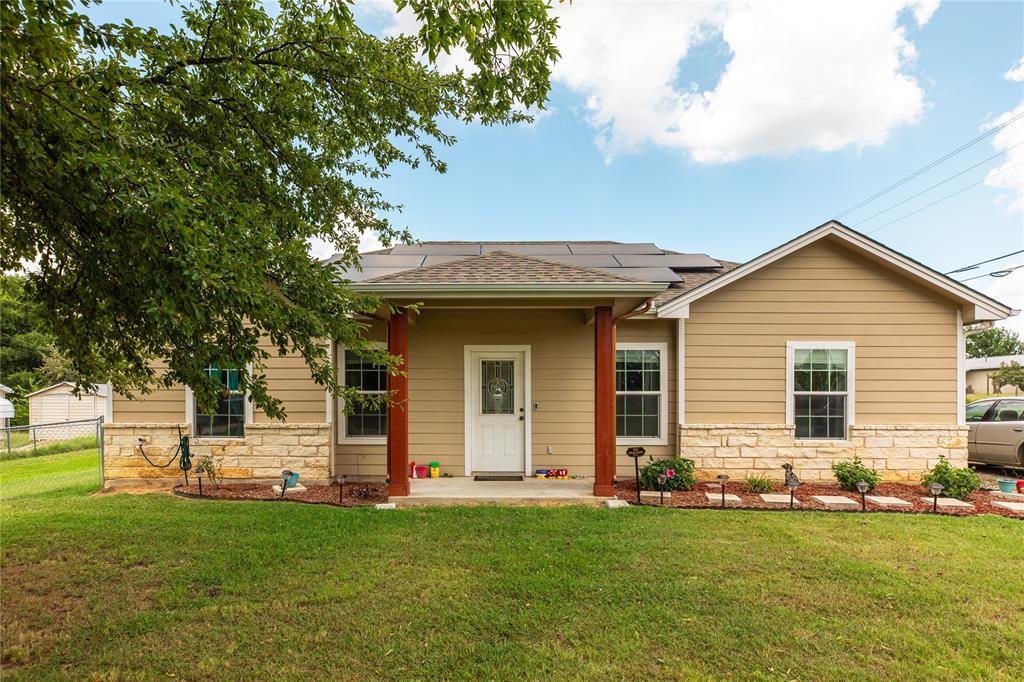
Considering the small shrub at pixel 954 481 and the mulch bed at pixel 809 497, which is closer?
the mulch bed at pixel 809 497

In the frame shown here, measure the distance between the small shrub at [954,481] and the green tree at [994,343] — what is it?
41.9m

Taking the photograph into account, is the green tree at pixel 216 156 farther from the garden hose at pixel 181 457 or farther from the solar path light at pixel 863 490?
the solar path light at pixel 863 490

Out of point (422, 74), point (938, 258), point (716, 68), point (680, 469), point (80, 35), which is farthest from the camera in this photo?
point (938, 258)

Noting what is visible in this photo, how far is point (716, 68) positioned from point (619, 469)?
975cm

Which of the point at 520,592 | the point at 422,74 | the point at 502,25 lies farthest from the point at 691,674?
the point at 422,74

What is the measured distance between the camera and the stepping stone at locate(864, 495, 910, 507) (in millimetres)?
5867

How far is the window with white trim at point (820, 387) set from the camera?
714 centimetres

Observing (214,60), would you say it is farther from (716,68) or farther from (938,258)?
(938,258)

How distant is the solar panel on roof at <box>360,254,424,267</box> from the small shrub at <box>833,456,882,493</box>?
7.32 metres

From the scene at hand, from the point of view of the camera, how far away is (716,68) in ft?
36.5

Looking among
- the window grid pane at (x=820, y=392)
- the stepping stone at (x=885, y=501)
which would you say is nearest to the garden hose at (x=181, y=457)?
the window grid pane at (x=820, y=392)

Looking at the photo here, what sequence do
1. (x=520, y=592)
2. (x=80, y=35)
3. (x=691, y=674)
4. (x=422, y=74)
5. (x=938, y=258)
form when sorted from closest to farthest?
(x=691, y=674) → (x=80, y=35) → (x=520, y=592) → (x=422, y=74) → (x=938, y=258)

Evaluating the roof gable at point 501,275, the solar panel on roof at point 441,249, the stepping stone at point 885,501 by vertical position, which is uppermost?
the solar panel on roof at point 441,249

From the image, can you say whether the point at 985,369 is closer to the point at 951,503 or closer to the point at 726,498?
the point at 951,503
